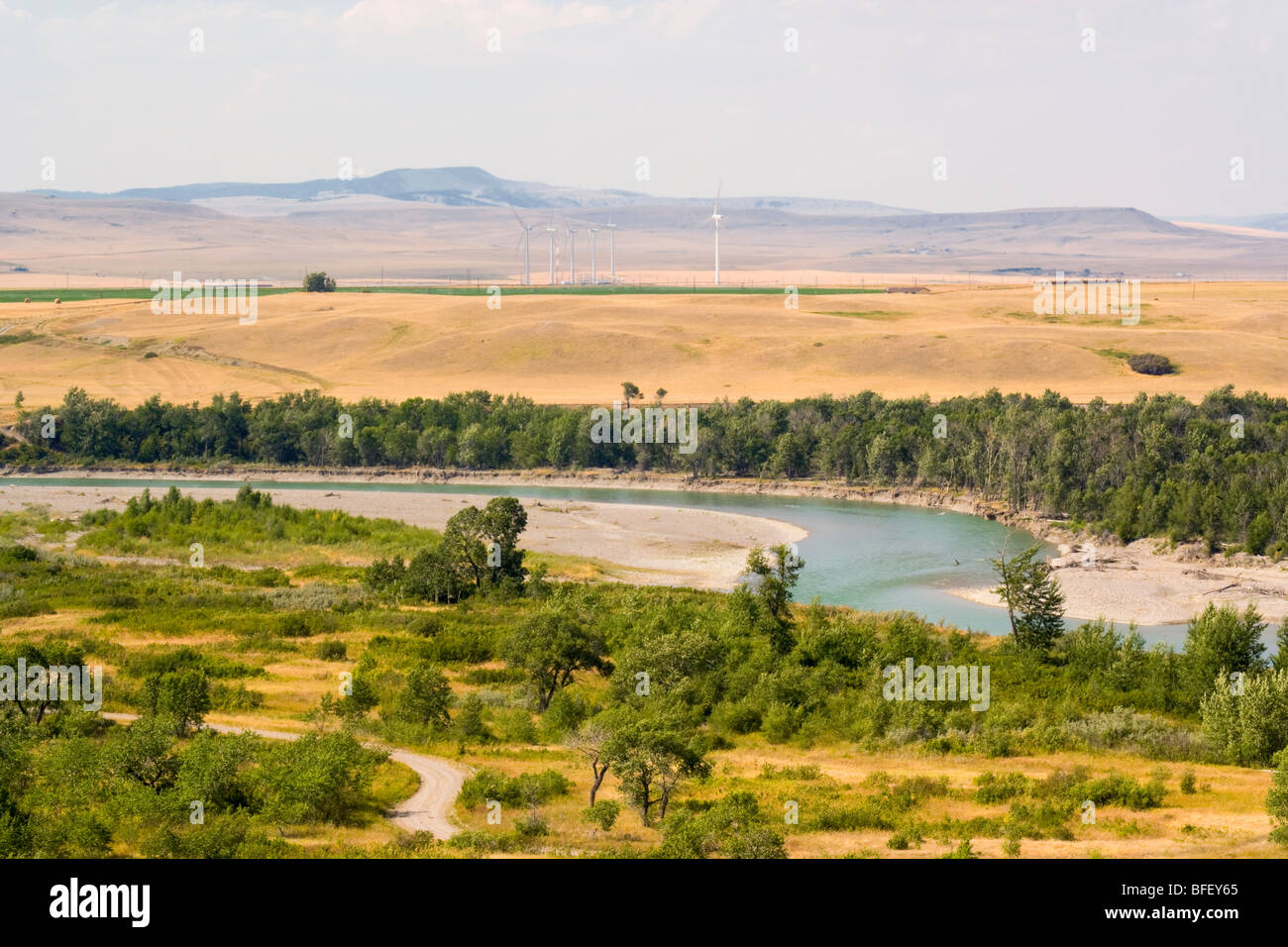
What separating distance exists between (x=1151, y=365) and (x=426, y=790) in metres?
101

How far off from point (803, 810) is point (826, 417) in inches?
2712

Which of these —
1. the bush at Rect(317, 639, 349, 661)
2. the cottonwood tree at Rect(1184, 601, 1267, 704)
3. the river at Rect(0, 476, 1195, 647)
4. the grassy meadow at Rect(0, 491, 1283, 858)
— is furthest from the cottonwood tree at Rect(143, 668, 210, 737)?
the cottonwood tree at Rect(1184, 601, 1267, 704)

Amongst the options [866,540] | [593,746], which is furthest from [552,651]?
[866,540]

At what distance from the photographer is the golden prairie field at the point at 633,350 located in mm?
112250

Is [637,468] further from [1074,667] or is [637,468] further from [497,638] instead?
[1074,667]

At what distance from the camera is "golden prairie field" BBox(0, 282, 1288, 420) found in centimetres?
11225

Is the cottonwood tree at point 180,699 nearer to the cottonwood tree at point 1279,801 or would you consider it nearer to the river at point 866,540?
the cottonwood tree at point 1279,801

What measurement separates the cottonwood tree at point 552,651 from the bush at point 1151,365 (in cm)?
9018

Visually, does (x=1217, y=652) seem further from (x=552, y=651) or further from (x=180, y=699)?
(x=180, y=699)

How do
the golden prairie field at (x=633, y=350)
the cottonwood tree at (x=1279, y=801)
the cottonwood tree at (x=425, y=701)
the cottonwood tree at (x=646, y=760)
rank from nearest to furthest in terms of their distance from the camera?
the cottonwood tree at (x=1279, y=801) → the cottonwood tree at (x=646, y=760) → the cottonwood tree at (x=425, y=701) → the golden prairie field at (x=633, y=350)

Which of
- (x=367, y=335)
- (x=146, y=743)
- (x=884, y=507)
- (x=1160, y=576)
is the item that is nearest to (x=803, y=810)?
(x=146, y=743)

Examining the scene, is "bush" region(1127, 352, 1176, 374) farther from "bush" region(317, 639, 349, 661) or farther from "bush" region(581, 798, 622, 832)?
"bush" region(581, 798, 622, 832)

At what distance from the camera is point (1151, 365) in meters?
113

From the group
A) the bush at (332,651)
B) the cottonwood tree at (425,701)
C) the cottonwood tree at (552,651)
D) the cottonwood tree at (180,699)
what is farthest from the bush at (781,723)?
the bush at (332,651)
